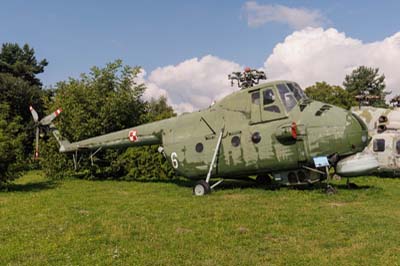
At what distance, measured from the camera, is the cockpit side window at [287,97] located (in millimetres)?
12570

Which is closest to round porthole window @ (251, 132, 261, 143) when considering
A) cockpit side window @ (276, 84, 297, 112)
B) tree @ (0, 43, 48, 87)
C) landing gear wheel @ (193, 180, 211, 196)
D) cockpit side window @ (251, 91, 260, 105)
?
cockpit side window @ (251, 91, 260, 105)

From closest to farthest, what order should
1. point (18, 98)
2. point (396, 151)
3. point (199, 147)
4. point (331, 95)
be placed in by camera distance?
point (199, 147)
point (396, 151)
point (18, 98)
point (331, 95)

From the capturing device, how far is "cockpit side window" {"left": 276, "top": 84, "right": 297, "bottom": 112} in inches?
495

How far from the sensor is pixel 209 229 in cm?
783

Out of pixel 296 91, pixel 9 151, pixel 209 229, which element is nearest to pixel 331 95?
pixel 296 91

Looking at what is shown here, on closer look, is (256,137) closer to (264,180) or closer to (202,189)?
(202,189)

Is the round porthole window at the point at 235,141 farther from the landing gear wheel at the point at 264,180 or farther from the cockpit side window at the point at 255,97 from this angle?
the landing gear wheel at the point at 264,180

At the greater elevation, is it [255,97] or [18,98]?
[18,98]

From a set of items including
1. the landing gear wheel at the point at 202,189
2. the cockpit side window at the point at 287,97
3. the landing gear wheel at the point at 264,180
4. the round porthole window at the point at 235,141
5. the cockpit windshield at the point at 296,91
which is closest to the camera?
the cockpit side window at the point at 287,97

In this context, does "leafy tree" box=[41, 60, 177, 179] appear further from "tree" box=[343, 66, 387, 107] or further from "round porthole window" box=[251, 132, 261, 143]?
"tree" box=[343, 66, 387, 107]

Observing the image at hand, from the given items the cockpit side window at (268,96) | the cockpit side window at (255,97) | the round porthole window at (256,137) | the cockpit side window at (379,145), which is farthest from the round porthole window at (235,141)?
the cockpit side window at (379,145)

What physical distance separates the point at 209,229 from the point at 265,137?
18.2ft

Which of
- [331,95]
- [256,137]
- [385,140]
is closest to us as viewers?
[256,137]

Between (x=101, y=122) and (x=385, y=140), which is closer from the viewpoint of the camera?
(x=385, y=140)
